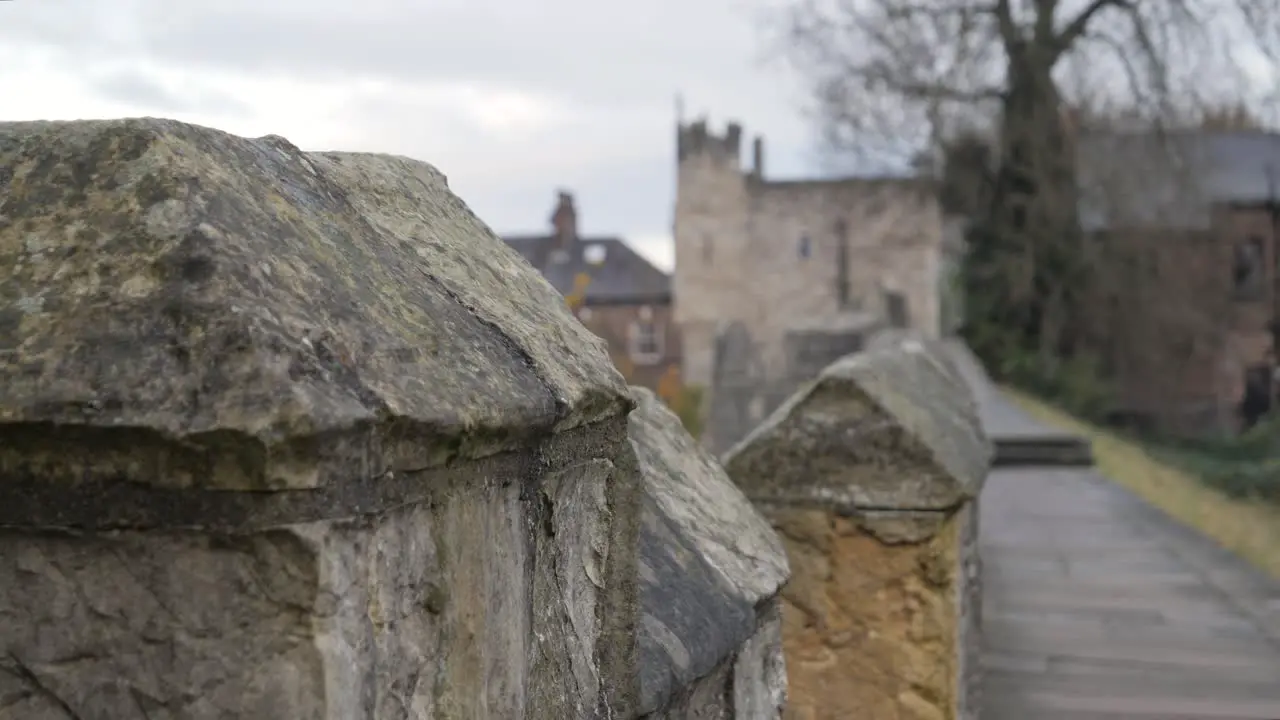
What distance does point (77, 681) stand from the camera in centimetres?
115

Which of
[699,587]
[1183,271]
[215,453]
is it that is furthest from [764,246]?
[215,453]

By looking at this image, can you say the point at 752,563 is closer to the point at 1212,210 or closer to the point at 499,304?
the point at 499,304

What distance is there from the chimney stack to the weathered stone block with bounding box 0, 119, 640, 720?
46.8 m

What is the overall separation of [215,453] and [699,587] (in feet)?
3.87

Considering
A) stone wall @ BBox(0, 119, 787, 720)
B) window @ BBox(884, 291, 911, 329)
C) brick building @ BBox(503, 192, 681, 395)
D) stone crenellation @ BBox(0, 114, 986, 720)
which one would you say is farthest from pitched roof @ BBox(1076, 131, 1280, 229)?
stone wall @ BBox(0, 119, 787, 720)

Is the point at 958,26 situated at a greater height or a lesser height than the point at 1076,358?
greater

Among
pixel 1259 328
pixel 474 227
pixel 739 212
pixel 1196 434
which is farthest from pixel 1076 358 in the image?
pixel 474 227

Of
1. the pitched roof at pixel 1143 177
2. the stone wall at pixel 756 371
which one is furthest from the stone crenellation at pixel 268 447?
the pitched roof at pixel 1143 177

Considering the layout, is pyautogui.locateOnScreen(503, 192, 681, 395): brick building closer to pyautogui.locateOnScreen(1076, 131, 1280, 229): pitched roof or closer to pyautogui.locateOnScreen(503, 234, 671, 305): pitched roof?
pyautogui.locateOnScreen(503, 234, 671, 305): pitched roof

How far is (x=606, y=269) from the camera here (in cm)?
4684

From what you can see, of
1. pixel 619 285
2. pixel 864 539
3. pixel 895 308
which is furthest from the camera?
pixel 619 285

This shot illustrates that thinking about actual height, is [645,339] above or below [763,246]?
below

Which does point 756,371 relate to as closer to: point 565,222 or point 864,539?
point 864,539

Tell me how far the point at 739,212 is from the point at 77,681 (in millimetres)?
32204
